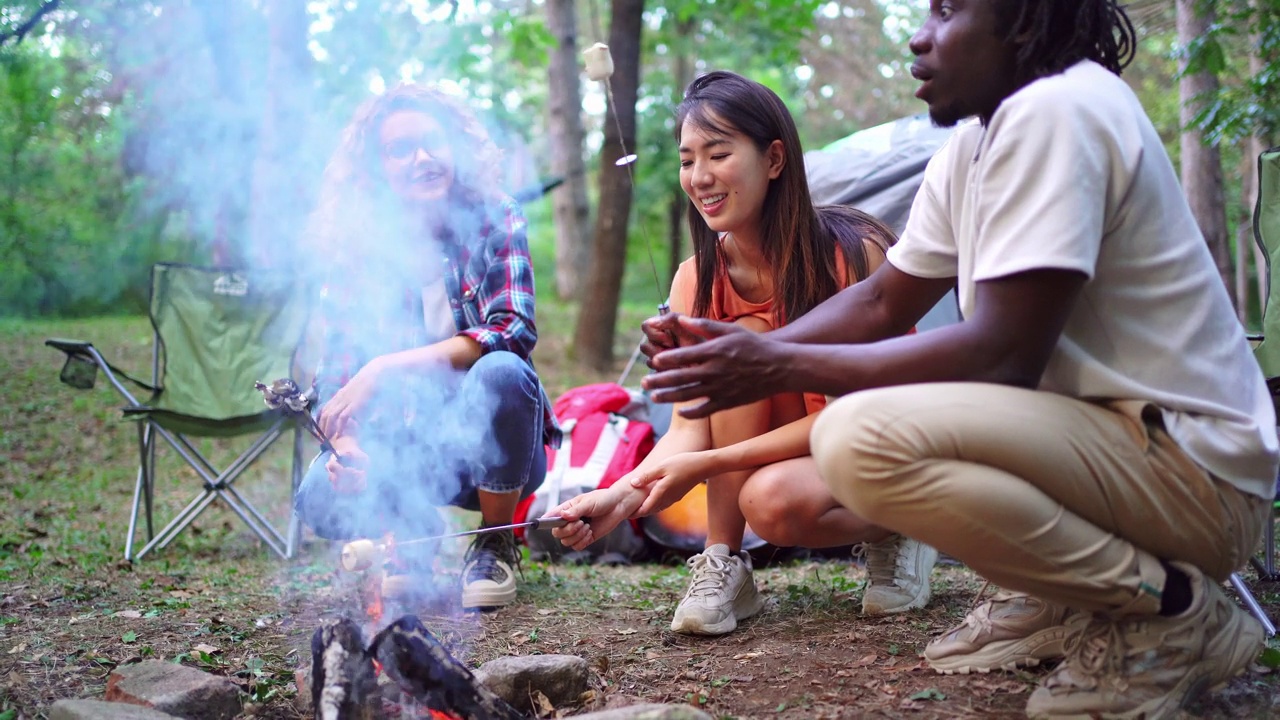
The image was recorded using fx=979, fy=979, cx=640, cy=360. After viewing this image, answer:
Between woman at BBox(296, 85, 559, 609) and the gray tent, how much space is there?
1.75 metres

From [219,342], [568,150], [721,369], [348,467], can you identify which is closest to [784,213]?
[721,369]

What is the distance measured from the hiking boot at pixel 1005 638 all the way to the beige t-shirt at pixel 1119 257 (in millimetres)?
479

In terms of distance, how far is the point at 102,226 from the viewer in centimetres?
837

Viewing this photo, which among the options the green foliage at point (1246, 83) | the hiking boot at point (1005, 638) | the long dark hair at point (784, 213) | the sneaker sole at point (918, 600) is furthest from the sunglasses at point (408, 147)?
the green foliage at point (1246, 83)

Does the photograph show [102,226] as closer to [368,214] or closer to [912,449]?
[368,214]

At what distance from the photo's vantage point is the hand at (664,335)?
1793 millimetres

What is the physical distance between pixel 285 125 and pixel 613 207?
338 cm

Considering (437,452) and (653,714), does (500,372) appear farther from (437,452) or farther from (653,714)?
(653,714)

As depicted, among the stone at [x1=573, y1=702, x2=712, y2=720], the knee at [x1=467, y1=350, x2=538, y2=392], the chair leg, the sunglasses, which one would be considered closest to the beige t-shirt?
the chair leg

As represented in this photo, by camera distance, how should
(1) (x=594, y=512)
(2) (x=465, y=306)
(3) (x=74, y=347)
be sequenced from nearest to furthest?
(1) (x=594, y=512) < (2) (x=465, y=306) < (3) (x=74, y=347)

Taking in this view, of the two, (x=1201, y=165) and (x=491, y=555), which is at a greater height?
(x=1201, y=165)

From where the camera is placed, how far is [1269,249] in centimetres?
311

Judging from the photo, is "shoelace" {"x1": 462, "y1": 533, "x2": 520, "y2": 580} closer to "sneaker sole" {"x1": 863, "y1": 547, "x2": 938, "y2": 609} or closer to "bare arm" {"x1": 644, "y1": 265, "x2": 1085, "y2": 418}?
"sneaker sole" {"x1": 863, "y1": 547, "x2": 938, "y2": 609}

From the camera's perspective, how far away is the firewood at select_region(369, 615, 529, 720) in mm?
1752
